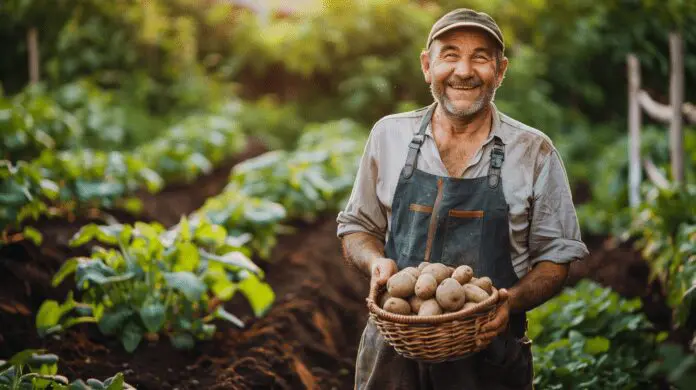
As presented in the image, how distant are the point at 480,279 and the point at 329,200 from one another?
5.38 meters

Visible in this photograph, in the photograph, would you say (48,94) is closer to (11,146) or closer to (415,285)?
(11,146)

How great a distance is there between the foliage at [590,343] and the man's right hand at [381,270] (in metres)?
1.36

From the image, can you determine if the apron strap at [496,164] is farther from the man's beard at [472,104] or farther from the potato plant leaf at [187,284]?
the potato plant leaf at [187,284]

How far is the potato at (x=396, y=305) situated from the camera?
8.45 feet

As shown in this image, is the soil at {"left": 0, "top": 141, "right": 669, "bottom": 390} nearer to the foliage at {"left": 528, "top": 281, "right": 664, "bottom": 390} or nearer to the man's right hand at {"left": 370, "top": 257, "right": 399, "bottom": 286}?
the man's right hand at {"left": 370, "top": 257, "right": 399, "bottom": 286}

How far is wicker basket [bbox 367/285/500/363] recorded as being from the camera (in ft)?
7.98

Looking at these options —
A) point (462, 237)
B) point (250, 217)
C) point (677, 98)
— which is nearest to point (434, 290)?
point (462, 237)

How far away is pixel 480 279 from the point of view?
2.60 metres

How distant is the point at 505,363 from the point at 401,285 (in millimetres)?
506

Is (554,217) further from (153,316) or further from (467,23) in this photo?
(153,316)

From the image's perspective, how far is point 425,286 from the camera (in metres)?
2.56

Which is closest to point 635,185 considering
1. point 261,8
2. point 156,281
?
point 156,281

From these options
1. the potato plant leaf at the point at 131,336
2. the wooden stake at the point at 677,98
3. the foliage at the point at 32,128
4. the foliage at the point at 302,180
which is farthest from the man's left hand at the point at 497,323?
the foliage at the point at 32,128

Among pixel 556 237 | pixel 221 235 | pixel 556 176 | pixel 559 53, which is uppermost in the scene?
pixel 559 53
